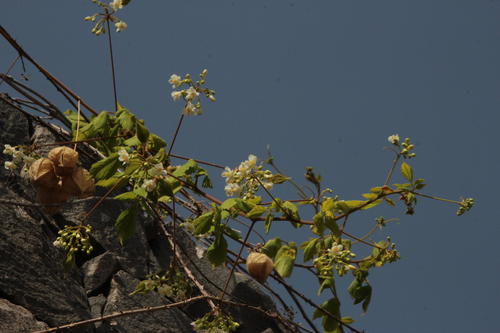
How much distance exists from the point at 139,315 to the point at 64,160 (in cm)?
133

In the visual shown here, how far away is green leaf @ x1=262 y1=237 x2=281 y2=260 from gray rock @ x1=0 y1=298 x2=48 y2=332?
1.32 m

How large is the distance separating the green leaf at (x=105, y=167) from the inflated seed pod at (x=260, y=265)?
0.86 m

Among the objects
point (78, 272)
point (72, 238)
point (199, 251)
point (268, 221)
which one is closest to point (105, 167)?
point (72, 238)

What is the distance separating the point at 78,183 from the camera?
3174 millimetres

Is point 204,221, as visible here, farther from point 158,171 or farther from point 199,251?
point 199,251

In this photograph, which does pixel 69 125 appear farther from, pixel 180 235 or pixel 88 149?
pixel 180 235

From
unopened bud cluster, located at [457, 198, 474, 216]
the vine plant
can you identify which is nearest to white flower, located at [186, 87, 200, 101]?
the vine plant

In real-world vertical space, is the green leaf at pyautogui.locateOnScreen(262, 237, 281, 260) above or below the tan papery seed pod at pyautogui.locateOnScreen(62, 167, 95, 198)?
below

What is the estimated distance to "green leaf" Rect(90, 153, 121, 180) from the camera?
10.2 feet

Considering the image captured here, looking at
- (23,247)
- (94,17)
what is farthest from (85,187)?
(94,17)

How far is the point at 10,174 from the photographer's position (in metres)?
3.91

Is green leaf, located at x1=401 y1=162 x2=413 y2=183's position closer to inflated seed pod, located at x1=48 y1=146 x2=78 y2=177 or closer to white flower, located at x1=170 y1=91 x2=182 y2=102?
white flower, located at x1=170 y1=91 x2=182 y2=102

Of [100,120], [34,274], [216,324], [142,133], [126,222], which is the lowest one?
[216,324]

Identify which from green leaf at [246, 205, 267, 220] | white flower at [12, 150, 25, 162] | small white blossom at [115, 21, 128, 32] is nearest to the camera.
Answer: green leaf at [246, 205, 267, 220]
